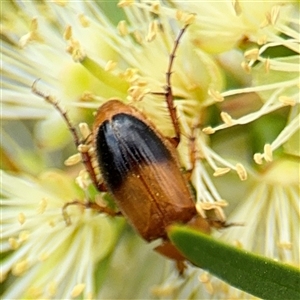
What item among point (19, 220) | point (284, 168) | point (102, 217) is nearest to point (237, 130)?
point (284, 168)

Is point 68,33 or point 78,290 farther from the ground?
point 68,33

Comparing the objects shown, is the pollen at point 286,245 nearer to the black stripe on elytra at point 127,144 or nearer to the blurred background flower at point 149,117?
the blurred background flower at point 149,117

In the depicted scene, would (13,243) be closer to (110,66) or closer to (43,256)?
(43,256)

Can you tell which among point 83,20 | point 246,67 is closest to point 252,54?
point 246,67

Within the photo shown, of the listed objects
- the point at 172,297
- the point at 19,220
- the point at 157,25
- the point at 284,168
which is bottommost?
the point at 172,297

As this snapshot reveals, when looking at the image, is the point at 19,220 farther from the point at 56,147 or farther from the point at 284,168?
the point at 284,168

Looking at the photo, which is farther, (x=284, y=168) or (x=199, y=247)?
(x=284, y=168)

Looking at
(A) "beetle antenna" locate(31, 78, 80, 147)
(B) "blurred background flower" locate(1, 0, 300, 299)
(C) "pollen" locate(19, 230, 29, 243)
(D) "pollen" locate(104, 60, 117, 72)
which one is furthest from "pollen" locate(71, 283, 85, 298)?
(D) "pollen" locate(104, 60, 117, 72)

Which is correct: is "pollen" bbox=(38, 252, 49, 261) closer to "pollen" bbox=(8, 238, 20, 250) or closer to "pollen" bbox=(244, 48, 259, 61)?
"pollen" bbox=(8, 238, 20, 250)
